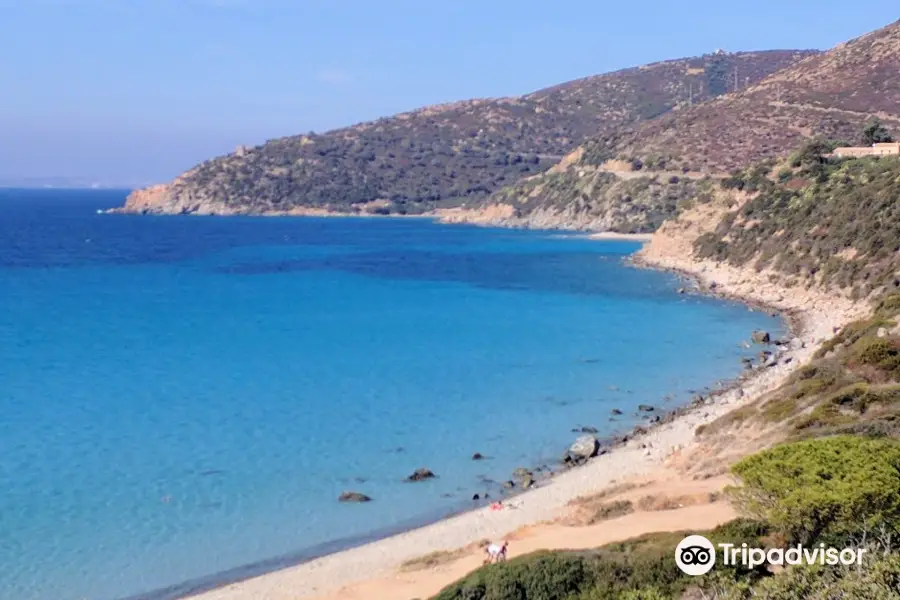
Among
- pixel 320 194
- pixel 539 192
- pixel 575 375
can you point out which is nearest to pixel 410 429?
pixel 575 375

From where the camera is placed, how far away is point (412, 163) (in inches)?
7146

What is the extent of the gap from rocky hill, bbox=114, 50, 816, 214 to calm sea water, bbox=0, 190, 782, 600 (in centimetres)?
9705

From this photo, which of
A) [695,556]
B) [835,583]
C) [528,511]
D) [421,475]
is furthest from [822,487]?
[421,475]

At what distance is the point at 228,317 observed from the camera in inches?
2062

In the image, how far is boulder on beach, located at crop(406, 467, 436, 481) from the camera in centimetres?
2361

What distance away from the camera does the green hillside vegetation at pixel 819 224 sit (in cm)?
4962

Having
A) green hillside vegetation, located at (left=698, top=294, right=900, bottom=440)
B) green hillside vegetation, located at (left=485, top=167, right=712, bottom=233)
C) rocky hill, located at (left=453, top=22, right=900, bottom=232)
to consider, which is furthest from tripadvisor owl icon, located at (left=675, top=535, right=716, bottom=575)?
rocky hill, located at (left=453, top=22, right=900, bottom=232)

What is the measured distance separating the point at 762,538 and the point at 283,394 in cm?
2278

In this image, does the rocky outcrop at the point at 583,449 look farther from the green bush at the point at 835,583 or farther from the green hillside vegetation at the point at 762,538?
the green bush at the point at 835,583

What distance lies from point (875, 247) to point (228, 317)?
118ft

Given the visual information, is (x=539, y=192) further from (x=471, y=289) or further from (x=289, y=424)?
(x=289, y=424)

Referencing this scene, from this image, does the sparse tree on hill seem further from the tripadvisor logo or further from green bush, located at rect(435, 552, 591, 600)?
green bush, located at rect(435, 552, 591, 600)

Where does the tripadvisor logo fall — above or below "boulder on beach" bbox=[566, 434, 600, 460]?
above

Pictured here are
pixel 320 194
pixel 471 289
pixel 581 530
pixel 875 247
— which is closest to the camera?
pixel 581 530
